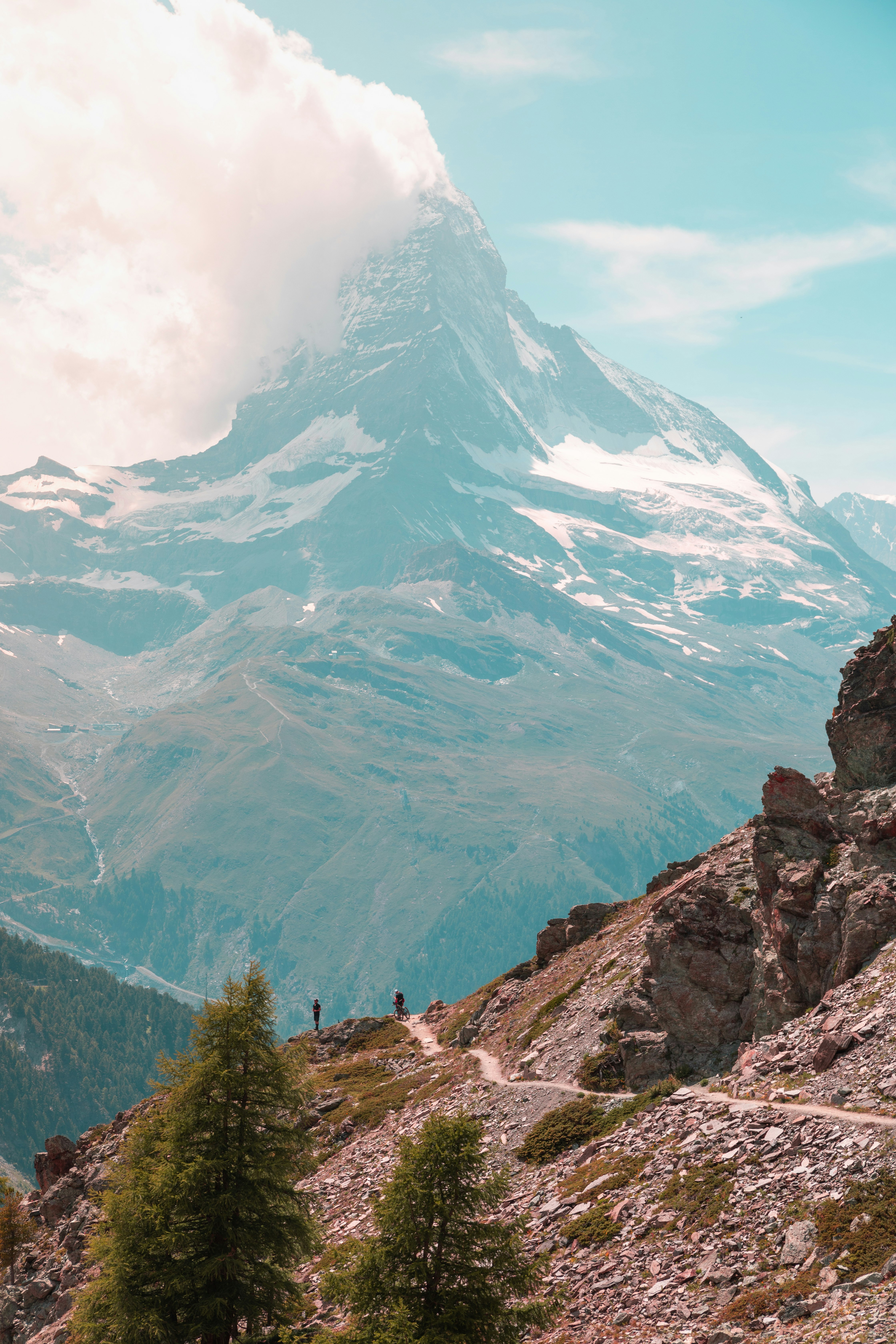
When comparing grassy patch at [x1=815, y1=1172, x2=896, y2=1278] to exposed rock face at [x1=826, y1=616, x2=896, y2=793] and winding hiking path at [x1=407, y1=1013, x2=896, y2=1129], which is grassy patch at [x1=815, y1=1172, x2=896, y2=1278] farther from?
exposed rock face at [x1=826, y1=616, x2=896, y2=793]

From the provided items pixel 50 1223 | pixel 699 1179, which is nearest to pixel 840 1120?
pixel 699 1179

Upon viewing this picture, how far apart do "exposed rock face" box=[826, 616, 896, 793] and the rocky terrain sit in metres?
0.11

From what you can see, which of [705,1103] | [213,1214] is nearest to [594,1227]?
[705,1103]

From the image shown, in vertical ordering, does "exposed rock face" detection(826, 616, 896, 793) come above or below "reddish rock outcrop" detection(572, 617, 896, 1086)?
above

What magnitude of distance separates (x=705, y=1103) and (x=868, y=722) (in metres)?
18.5

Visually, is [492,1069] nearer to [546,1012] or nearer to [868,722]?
[546,1012]

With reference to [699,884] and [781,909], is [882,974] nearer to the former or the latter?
[781,909]

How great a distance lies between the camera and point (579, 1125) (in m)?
39.2

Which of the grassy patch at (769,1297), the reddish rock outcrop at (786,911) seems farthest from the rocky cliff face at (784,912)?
the grassy patch at (769,1297)

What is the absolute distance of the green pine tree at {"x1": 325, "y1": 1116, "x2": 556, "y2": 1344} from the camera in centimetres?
2509

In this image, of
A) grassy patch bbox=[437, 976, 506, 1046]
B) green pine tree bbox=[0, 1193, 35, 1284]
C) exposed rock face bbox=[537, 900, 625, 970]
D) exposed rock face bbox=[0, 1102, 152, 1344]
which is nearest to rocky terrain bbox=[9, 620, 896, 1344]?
exposed rock face bbox=[0, 1102, 152, 1344]

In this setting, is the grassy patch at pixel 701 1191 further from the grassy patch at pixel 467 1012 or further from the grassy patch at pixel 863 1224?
the grassy patch at pixel 467 1012

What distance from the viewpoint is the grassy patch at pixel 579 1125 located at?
37.8m

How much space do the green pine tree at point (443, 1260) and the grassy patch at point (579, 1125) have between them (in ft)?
37.9
